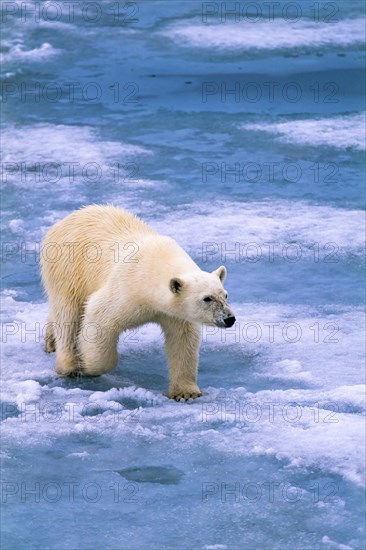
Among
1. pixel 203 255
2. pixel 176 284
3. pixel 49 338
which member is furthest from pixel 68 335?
pixel 203 255

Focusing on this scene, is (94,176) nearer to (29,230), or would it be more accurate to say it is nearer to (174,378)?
(29,230)

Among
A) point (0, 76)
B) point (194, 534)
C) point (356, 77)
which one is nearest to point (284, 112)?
point (356, 77)

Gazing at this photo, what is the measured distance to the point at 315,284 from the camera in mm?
7820

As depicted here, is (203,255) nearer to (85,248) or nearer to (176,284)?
(85,248)

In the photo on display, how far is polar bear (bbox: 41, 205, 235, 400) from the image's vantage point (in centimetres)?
570

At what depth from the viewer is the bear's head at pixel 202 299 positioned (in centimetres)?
561

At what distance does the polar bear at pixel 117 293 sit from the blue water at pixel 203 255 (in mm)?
212

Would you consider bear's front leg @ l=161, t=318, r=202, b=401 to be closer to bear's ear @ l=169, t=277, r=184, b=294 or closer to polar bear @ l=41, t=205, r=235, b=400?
Result: polar bear @ l=41, t=205, r=235, b=400

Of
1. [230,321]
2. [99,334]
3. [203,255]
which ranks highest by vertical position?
[230,321]

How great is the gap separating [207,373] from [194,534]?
173 cm

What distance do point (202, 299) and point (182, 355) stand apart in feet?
1.68

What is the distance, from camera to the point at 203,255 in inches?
327

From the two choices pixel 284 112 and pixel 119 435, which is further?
pixel 284 112

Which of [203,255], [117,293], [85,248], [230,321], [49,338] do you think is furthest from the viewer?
[203,255]
